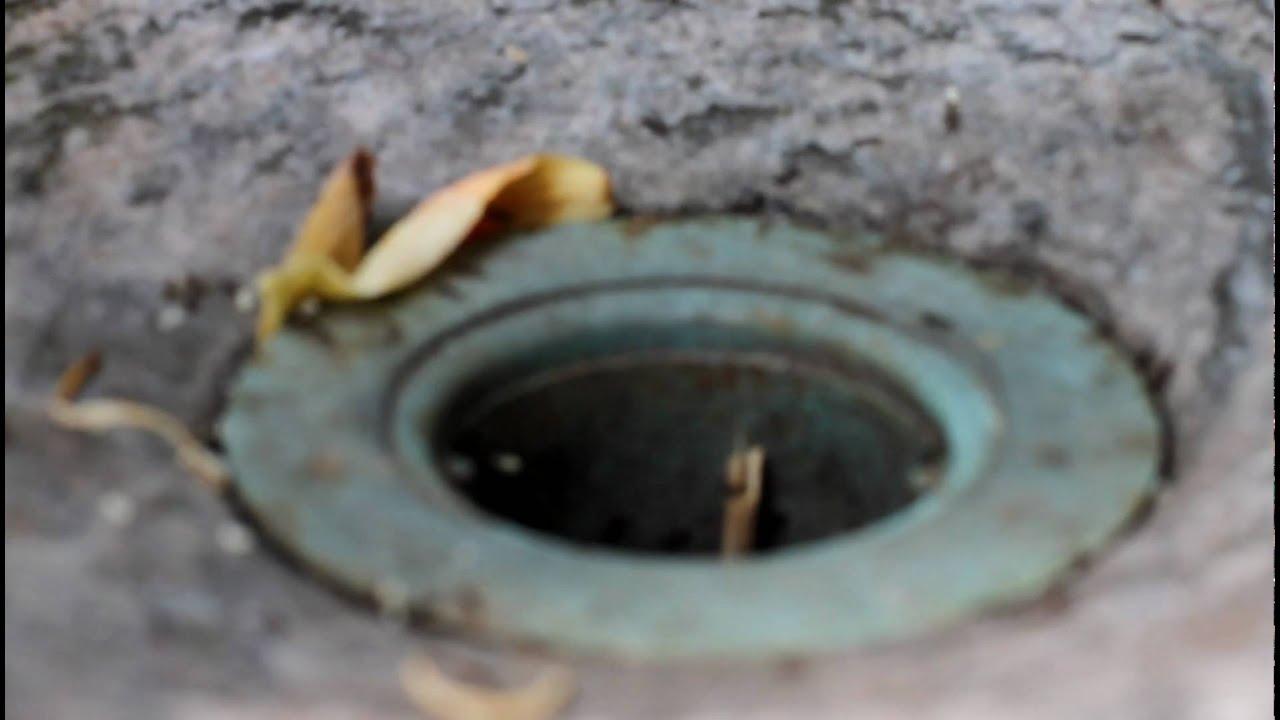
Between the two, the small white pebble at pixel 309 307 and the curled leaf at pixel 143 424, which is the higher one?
the small white pebble at pixel 309 307

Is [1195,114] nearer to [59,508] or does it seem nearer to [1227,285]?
[1227,285]

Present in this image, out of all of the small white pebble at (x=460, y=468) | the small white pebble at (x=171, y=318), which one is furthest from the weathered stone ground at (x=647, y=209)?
the small white pebble at (x=460, y=468)

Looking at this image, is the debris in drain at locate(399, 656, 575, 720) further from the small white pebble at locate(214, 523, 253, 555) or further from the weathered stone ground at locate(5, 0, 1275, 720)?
the small white pebble at locate(214, 523, 253, 555)

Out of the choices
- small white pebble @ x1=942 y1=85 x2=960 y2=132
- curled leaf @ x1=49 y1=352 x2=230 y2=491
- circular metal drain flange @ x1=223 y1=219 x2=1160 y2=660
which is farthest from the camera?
small white pebble @ x1=942 y1=85 x2=960 y2=132

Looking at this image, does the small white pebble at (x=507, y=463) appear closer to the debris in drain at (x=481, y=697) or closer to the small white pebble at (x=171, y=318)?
the small white pebble at (x=171, y=318)

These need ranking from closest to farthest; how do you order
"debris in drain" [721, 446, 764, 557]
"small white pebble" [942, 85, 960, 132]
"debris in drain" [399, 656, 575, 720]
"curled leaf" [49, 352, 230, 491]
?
"debris in drain" [399, 656, 575, 720]
"curled leaf" [49, 352, 230, 491]
"debris in drain" [721, 446, 764, 557]
"small white pebble" [942, 85, 960, 132]

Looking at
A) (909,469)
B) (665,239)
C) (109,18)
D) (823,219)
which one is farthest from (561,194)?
(109,18)

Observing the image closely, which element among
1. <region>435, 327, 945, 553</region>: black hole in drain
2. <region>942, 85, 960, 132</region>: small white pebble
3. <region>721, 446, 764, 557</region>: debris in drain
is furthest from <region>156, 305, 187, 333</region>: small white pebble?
<region>942, 85, 960, 132</region>: small white pebble

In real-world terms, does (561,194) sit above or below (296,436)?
above
